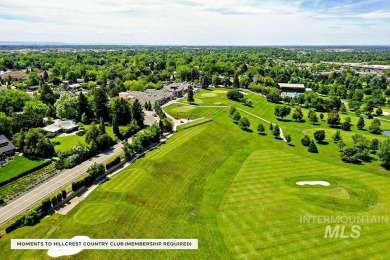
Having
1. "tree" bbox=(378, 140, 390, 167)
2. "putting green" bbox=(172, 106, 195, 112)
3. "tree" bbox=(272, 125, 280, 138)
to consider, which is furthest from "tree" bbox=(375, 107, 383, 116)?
"putting green" bbox=(172, 106, 195, 112)

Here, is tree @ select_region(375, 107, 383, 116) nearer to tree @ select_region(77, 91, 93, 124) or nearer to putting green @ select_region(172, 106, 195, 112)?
putting green @ select_region(172, 106, 195, 112)

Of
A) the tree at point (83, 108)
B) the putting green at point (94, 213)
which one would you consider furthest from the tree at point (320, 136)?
the tree at point (83, 108)

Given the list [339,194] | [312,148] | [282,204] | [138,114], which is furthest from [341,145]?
[138,114]

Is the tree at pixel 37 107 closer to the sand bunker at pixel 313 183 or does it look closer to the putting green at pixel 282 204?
the putting green at pixel 282 204

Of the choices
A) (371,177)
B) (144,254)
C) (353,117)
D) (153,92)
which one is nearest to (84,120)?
(153,92)

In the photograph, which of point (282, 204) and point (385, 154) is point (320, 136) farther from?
point (282, 204)
